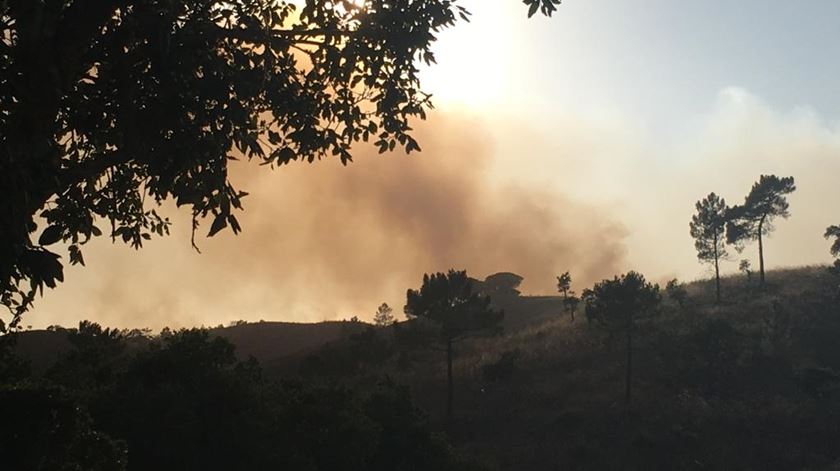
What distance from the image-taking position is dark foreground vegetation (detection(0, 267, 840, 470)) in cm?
2248

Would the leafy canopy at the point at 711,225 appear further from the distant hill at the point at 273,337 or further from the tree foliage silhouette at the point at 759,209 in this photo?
the distant hill at the point at 273,337

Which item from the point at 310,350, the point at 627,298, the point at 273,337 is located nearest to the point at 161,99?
the point at 627,298

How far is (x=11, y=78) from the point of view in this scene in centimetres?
534

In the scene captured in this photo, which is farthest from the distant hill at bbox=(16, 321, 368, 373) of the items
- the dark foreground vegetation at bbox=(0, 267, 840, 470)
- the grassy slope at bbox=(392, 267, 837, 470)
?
the grassy slope at bbox=(392, 267, 837, 470)

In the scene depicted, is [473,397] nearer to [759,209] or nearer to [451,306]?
[451,306]

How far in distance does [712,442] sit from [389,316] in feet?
295

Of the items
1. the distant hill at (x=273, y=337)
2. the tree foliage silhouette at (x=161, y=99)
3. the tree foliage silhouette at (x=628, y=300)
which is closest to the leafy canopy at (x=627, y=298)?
the tree foliage silhouette at (x=628, y=300)

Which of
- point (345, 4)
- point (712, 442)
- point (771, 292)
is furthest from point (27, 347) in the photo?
point (771, 292)

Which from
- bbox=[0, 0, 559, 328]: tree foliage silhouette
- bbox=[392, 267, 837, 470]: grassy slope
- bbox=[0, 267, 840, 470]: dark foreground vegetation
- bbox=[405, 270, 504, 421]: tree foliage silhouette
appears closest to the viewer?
bbox=[0, 0, 559, 328]: tree foliage silhouette

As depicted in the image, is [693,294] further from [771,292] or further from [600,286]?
[600,286]

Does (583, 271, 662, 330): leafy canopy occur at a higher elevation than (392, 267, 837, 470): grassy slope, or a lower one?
higher

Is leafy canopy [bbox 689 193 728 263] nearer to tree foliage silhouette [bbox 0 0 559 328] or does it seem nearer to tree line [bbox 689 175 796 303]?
tree line [bbox 689 175 796 303]

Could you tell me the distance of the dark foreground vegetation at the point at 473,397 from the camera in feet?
73.8

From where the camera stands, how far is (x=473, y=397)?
60.7 metres
